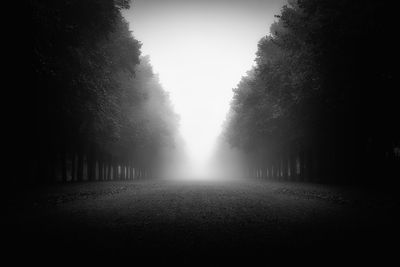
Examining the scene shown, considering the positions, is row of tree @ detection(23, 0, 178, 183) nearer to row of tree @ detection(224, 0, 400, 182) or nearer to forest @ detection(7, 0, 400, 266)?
forest @ detection(7, 0, 400, 266)

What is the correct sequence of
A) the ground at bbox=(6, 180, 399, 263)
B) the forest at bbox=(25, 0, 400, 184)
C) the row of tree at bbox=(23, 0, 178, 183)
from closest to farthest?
the ground at bbox=(6, 180, 399, 263)
the row of tree at bbox=(23, 0, 178, 183)
the forest at bbox=(25, 0, 400, 184)

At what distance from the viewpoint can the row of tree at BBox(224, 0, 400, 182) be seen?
1217 cm

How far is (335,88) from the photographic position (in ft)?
46.7

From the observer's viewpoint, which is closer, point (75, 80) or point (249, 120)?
point (75, 80)

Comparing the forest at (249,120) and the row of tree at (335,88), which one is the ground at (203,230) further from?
the row of tree at (335,88)

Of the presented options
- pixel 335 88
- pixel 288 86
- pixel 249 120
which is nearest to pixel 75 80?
pixel 288 86

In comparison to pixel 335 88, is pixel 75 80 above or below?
above

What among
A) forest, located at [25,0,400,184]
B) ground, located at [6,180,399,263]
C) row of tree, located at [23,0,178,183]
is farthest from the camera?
forest, located at [25,0,400,184]

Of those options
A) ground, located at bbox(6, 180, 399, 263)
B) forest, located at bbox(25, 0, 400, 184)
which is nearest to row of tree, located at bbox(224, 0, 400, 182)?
forest, located at bbox(25, 0, 400, 184)

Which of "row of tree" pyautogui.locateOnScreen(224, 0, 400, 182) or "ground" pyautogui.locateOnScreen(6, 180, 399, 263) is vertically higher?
"row of tree" pyautogui.locateOnScreen(224, 0, 400, 182)

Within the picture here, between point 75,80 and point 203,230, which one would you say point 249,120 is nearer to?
point 75,80

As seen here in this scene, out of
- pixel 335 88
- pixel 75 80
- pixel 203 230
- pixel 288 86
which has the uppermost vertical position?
pixel 288 86

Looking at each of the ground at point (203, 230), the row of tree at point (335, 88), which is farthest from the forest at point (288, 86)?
the ground at point (203, 230)

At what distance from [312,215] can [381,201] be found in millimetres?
4141
